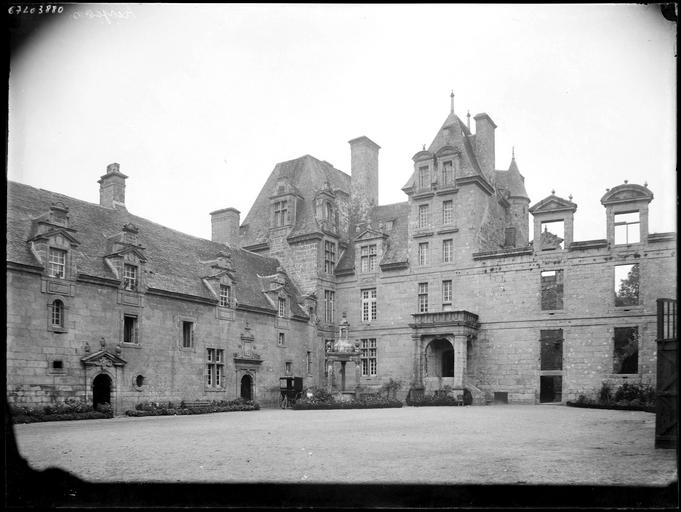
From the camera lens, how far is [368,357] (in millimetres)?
37250

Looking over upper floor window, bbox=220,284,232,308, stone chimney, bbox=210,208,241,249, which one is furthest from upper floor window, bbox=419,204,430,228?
upper floor window, bbox=220,284,232,308

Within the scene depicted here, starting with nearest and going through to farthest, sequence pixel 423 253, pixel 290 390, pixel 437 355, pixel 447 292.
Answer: pixel 290 390, pixel 447 292, pixel 437 355, pixel 423 253

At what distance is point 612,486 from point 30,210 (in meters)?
21.9

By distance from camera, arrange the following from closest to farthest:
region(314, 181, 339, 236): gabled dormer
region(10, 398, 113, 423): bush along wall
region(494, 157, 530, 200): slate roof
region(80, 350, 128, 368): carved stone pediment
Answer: region(10, 398, 113, 423): bush along wall, region(80, 350, 128, 368): carved stone pediment, region(314, 181, 339, 236): gabled dormer, region(494, 157, 530, 200): slate roof

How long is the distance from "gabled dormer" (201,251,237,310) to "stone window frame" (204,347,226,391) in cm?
169

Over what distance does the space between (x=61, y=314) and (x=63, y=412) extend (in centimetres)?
352

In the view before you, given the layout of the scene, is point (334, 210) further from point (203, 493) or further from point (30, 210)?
point (203, 493)

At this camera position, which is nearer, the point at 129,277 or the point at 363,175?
the point at 129,277

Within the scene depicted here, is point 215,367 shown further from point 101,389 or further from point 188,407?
point 101,389

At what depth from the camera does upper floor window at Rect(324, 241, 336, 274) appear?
126ft

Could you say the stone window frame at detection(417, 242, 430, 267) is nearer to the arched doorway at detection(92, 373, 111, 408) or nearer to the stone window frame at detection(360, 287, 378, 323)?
the stone window frame at detection(360, 287, 378, 323)

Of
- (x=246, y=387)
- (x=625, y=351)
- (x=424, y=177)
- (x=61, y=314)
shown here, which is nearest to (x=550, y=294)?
(x=625, y=351)

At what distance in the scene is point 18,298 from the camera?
70.7ft

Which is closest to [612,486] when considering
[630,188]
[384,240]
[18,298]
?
[18,298]
